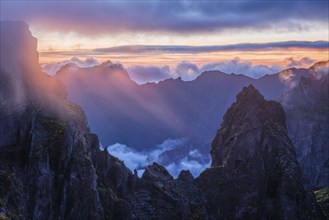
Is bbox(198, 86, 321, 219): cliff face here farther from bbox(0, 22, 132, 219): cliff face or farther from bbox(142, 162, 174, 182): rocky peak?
bbox(0, 22, 132, 219): cliff face

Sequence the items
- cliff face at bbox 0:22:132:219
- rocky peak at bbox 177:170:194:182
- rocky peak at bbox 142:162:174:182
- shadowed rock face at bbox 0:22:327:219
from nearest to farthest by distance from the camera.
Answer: cliff face at bbox 0:22:132:219 → shadowed rock face at bbox 0:22:327:219 → rocky peak at bbox 142:162:174:182 → rocky peak at bbox 177:170:194:182

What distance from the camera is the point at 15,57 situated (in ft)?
431

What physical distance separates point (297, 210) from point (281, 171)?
16.4m

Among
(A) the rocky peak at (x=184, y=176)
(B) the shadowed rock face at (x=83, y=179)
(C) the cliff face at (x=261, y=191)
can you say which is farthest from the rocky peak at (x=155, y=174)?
(C) the cliff face at (x=261, y=191)

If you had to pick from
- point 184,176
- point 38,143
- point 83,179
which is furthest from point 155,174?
point 38,143

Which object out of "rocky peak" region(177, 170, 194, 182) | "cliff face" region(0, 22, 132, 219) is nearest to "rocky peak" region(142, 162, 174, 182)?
"rocky peak" region(177, 170, 194, 182)

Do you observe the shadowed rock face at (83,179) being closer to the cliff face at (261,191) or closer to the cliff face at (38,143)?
the cliff face at (38,143)

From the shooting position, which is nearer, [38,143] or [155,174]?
[38,143]

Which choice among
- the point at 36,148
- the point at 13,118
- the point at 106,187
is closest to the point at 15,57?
the point at 13,118

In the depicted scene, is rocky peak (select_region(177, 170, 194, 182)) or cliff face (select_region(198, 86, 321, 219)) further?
rocky peak (select_region(177, 170, 194, 182))

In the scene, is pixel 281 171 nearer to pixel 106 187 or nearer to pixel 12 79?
pixel 106 187

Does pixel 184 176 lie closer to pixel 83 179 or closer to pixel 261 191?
pixel 261 191

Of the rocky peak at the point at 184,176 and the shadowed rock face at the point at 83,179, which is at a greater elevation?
the rocky peak at the point at 184,176

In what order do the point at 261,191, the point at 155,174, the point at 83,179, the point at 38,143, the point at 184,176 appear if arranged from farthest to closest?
1. the point at 184,176
2. the point at 261,191
3. the point at 155,174
4. the point at 83,179
5. the point at 38,143
